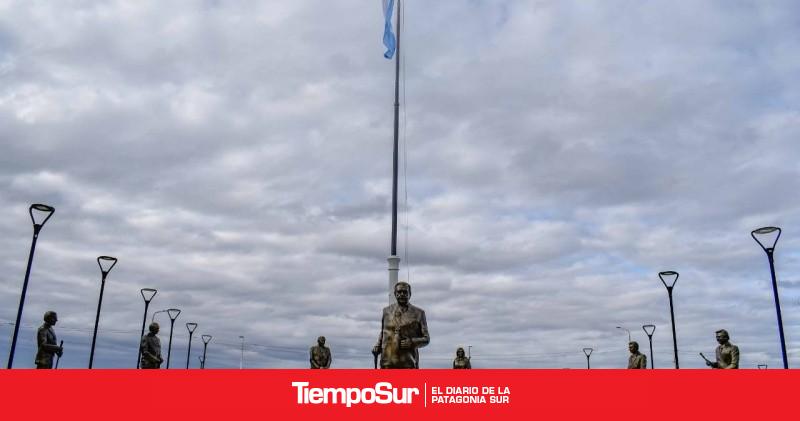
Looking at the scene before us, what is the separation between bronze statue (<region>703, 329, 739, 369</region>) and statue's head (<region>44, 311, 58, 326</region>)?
15.8 meters

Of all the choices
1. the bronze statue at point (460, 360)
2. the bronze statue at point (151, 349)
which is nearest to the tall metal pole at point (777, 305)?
the bronze statue at point (460, 360)

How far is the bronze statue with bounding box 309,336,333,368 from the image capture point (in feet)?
66.8

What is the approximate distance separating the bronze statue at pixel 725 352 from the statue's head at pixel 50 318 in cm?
1579

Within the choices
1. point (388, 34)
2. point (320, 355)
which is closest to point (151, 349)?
point (320, 355)

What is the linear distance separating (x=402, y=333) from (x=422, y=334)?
0.32 metres

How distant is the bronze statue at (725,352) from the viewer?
55.4 ft

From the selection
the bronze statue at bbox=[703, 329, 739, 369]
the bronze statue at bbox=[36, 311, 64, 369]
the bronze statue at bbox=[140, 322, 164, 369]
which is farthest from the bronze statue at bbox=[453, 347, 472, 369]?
the bronze statue at bbox=[36, 311, 64, 369]

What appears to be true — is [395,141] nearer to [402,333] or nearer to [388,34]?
[388,34]

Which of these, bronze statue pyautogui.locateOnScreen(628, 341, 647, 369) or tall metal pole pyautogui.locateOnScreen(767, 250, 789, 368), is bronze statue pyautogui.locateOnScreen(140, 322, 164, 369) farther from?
tall metal pole pyautogui.locateOnScreen(767, 250, 789, 368)
